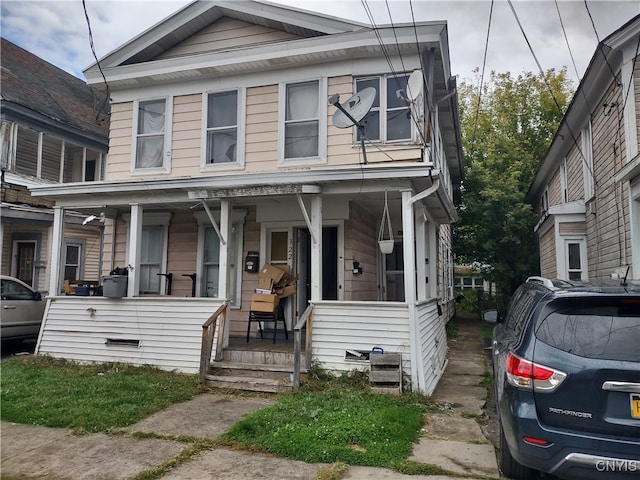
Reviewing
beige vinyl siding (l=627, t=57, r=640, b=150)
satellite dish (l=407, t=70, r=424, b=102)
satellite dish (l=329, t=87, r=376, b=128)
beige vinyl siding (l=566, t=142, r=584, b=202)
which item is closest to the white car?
satellite dish (l=329, t=87, r=376, b=128)

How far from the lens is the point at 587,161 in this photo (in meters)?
10.5

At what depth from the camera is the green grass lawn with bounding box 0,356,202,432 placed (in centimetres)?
536

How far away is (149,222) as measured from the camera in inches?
392

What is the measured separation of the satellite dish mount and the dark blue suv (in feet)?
15.7

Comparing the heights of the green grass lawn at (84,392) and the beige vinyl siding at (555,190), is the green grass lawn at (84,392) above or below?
below

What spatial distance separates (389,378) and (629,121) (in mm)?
5708

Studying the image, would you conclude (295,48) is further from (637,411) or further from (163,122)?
(637,411)

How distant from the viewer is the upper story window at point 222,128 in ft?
30.3

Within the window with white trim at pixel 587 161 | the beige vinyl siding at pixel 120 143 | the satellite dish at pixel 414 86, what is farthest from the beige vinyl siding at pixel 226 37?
the window with white trim at pixel 587 161

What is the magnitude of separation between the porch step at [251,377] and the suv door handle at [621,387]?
4369 millimetres

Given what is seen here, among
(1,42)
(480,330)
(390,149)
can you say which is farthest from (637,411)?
(1,42)

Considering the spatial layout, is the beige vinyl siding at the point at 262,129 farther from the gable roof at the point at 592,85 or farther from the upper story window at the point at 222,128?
the gable roof at the point at 592,85

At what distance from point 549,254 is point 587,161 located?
2892 mm

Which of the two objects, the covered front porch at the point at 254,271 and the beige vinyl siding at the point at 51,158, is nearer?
the covered front porch at the point at 254,271
